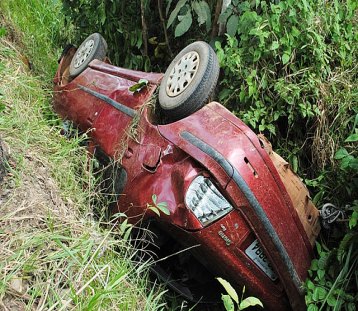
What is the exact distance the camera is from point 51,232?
8.25 feet

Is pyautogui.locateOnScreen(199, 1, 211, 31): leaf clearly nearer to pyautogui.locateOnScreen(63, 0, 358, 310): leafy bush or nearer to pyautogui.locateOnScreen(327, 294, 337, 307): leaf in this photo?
pyautogui.locateOnScreen(63, 0, 358, 310): leafy bush

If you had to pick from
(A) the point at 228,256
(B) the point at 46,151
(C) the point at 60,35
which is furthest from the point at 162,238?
(C) the point at 60,35

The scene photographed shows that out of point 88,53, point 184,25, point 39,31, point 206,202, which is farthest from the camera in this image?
point 39,31

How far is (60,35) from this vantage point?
540 centimetres

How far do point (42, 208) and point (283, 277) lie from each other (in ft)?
4.22

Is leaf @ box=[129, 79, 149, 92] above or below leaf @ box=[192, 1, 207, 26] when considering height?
below

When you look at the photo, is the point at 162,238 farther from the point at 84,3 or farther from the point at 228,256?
the point at 84,3

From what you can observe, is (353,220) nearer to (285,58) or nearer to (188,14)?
(285,58)

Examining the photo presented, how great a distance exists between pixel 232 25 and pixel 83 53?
140 cm

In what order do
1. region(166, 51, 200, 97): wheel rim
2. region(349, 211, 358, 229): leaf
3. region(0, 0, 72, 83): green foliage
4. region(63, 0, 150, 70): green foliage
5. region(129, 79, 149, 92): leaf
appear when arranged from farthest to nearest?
region(0, 0, 72, 83): green foliage, region(63, 0, 150, 70): green foliage, region(129, 79, 149, 92): leaf, region(166, 51, 200, 97): wheel rim, region(349, 211, 358, 229): leaf

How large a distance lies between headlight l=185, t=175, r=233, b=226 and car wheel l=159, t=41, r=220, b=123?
58 cm

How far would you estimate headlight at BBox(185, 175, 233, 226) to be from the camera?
103 inches

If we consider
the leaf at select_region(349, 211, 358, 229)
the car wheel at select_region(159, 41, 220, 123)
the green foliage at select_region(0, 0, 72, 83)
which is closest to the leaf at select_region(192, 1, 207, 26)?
the car wheel at select_region(159, 41, 220, 123)

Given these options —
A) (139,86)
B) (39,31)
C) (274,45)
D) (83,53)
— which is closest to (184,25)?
(139,86)
